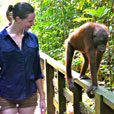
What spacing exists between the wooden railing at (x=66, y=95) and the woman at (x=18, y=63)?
0.56 meters

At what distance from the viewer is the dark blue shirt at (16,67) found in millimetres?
1866

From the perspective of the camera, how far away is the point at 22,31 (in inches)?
77.8

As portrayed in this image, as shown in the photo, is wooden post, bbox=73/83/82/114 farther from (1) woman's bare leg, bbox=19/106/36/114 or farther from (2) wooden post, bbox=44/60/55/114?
(2) wooden post, bbox=44/60/55/114

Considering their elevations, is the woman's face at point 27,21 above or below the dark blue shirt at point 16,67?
above

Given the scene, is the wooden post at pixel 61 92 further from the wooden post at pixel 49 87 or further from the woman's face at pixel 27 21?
the woman's face at pixel 27 21

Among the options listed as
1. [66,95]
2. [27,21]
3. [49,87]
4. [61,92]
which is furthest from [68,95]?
[27,21]

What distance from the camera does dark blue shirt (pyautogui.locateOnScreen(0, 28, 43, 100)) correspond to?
1.87 meters

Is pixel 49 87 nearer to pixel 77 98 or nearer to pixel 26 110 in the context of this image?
pixel 77 98

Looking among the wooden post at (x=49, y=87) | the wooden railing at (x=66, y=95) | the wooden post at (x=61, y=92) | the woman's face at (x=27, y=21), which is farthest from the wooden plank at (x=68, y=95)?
the woman's face at (x=27, y=21)

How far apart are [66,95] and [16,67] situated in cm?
112

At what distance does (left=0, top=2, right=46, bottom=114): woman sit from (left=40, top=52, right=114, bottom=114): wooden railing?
1.83 ft

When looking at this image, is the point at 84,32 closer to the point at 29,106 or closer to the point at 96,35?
the point at 96,35

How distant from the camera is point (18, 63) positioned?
1.91 metres

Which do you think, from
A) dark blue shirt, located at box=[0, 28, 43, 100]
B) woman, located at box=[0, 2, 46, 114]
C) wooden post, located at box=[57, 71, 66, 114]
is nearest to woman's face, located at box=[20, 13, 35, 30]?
woman, located at box=[0, 2, 46, 114]
